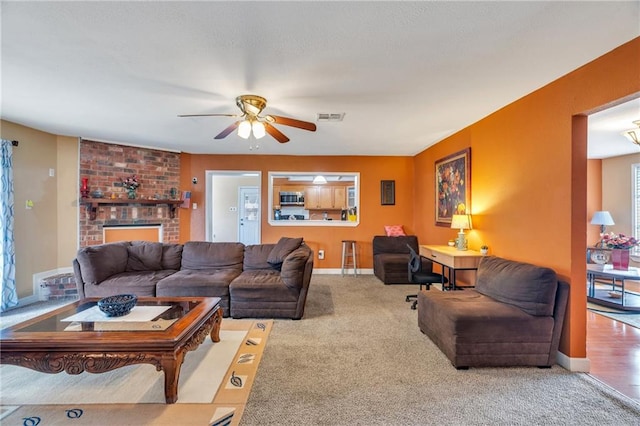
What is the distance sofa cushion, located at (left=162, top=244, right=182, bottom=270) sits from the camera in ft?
13.5

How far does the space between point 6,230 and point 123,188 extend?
166 cm

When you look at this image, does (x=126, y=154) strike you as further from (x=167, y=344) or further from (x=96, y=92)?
(x=167, y=344)

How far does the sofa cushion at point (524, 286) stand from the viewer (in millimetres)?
2332

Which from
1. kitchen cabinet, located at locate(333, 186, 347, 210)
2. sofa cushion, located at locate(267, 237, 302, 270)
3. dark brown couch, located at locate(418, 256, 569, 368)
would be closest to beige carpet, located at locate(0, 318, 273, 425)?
sofa cushion, located at locate(267, 237, 302, 270)

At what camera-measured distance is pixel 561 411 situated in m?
1.86

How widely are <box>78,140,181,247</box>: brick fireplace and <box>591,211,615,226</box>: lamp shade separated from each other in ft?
27.1

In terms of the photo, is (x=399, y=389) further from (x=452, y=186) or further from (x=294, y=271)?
(x=452, y=186)

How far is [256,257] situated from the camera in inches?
164

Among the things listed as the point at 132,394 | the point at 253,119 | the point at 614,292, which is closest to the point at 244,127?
the point at 253,119

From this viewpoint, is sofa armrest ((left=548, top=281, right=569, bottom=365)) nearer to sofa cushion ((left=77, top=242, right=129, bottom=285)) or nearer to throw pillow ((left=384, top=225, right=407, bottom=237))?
throw pillow ((left=384, top=225, right=407, bottom=237))

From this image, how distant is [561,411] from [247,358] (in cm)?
233

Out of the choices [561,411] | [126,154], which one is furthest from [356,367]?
[126,154]

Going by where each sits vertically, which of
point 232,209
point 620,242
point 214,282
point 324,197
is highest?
point 324,197

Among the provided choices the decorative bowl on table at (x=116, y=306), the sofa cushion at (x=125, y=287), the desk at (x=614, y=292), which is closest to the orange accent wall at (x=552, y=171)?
the desk at (x=614, y=292)
